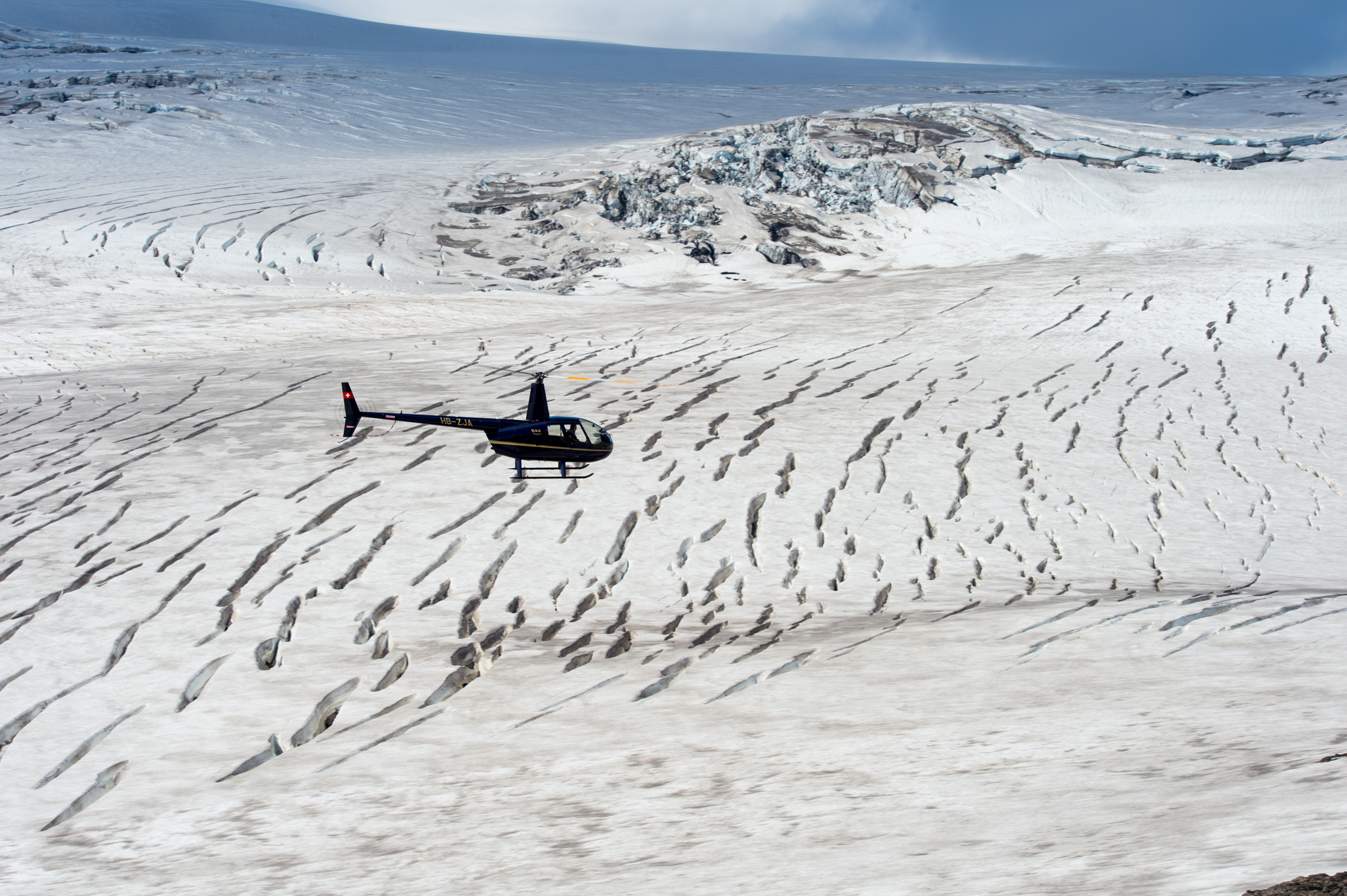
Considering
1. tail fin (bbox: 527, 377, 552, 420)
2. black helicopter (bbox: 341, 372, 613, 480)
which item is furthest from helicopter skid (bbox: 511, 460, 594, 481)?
tail fin (bbox: 527, 377, 552, 420)

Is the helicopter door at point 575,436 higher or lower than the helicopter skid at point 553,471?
higher

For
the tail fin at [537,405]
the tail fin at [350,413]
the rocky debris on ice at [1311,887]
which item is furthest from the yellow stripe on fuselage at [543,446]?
the rocky debris on ice at [1311,887]

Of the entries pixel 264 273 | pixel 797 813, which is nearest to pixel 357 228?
pixel 264 273

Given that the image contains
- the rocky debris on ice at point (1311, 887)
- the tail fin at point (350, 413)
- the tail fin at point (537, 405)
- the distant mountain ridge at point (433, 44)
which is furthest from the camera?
the distant mountain ridge at point (433, 44)

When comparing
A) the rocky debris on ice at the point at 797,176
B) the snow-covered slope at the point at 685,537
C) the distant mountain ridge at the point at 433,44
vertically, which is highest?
the distant mountain ridge at the point at 433,44

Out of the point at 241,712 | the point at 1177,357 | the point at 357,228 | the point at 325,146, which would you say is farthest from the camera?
the point at 325,146

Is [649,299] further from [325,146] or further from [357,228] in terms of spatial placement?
[325,146]

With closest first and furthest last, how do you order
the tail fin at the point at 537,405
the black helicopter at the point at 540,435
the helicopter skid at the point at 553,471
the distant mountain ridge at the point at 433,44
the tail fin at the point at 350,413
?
the black helicopter at the point at 540,435 → the tail fin at the point at 537,405 → the tail fin at the point at 350,413 → the helicopter skid at the point at 553,471 → the distant mountain ridge at the point at 433,44

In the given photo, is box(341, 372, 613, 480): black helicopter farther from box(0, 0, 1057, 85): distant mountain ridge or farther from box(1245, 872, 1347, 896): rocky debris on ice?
box(0, 0, 1057, 85): distant mountain ridge

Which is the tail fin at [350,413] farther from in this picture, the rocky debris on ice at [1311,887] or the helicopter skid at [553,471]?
the rocky debris on ice at [1311,887]
